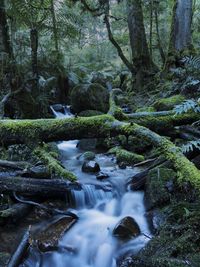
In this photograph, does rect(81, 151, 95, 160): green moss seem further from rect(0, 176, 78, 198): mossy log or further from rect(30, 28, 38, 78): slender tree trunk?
rect(30, 28, 38, 78): slender tree trunk

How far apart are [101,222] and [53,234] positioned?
87 cm

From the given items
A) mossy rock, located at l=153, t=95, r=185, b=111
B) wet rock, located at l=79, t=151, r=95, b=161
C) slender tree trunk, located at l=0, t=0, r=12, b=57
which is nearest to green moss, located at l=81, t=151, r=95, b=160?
wet rock, located at l=79, t=151, r=95, b=161

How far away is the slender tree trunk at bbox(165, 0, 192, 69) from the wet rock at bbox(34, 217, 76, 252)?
762cm

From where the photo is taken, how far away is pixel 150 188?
5.26m

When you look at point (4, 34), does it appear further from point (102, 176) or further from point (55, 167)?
point (55, 167)

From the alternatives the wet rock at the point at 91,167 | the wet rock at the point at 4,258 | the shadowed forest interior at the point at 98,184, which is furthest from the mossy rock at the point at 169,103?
the wet rock at the point at 4,258

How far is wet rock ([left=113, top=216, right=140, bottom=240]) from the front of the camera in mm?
4645

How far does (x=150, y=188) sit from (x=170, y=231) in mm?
1423

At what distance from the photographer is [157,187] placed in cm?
516

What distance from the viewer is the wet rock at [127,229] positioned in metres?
4.64

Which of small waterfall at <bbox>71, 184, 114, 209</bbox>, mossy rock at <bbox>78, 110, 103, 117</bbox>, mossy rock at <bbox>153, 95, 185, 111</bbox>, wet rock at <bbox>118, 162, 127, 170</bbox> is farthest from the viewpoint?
mossy rock at <bbox>78, 110, 103, 117</bbox>

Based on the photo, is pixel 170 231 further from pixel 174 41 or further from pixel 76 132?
pixel 174 41

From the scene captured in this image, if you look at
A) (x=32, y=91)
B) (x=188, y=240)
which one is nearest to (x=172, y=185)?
(x=188, y=240)

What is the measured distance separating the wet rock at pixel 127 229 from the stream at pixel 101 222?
0.22 ft
